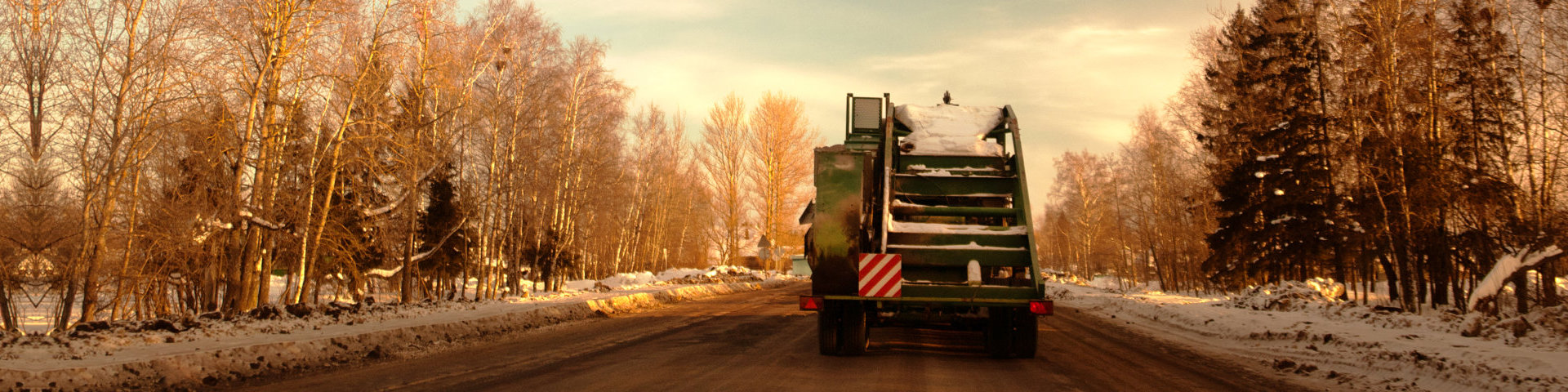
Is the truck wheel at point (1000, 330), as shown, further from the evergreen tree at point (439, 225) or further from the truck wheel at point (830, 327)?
the evergreen tree at point (439, 225)

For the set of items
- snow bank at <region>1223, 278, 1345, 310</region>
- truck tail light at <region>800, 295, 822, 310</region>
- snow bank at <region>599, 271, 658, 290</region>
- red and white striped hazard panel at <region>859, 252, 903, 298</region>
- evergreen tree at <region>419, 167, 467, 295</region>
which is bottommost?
snow bank at <region>599, 271, 658, 290</region>

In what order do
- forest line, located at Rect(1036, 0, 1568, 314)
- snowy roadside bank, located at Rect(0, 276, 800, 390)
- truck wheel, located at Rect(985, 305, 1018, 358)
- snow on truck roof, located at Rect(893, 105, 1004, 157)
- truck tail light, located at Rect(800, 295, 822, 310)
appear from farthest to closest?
forest line, located at Rect(1036, 0, 1568, 314) < snow on truck roof, located at Rect(893, 105, 1004, 157) < truck wheel, located at Rect(985, 305, 1018, 358) < truck tail light, located at Rect(800, 295, 822, 310) < snowy roadside bank, located at Rect(0, 276, 800, 390)

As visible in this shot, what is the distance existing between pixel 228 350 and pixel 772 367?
506cm

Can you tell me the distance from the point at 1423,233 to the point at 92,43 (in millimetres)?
24102

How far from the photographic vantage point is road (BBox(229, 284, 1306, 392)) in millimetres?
6934

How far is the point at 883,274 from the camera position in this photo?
8.25m

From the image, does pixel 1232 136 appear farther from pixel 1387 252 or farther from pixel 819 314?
pixel 819 314

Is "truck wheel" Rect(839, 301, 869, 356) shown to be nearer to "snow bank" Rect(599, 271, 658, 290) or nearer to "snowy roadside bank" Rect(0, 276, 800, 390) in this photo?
"snowy roadside bank" Rect(0, 276, 800, 390)

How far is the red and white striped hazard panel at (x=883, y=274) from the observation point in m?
8.22

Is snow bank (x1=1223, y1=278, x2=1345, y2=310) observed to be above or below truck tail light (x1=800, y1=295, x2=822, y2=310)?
below

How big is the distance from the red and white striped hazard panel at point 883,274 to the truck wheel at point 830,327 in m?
0.73

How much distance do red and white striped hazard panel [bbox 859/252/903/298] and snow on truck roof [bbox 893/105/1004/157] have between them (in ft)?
5.94

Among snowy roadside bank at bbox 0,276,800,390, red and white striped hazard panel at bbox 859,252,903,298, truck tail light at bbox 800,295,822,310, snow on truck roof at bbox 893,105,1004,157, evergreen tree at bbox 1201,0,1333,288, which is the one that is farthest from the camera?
evergreen tree at bbox 1201,0,1333,288

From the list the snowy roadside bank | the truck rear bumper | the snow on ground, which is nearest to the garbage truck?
the truck rear bumper
